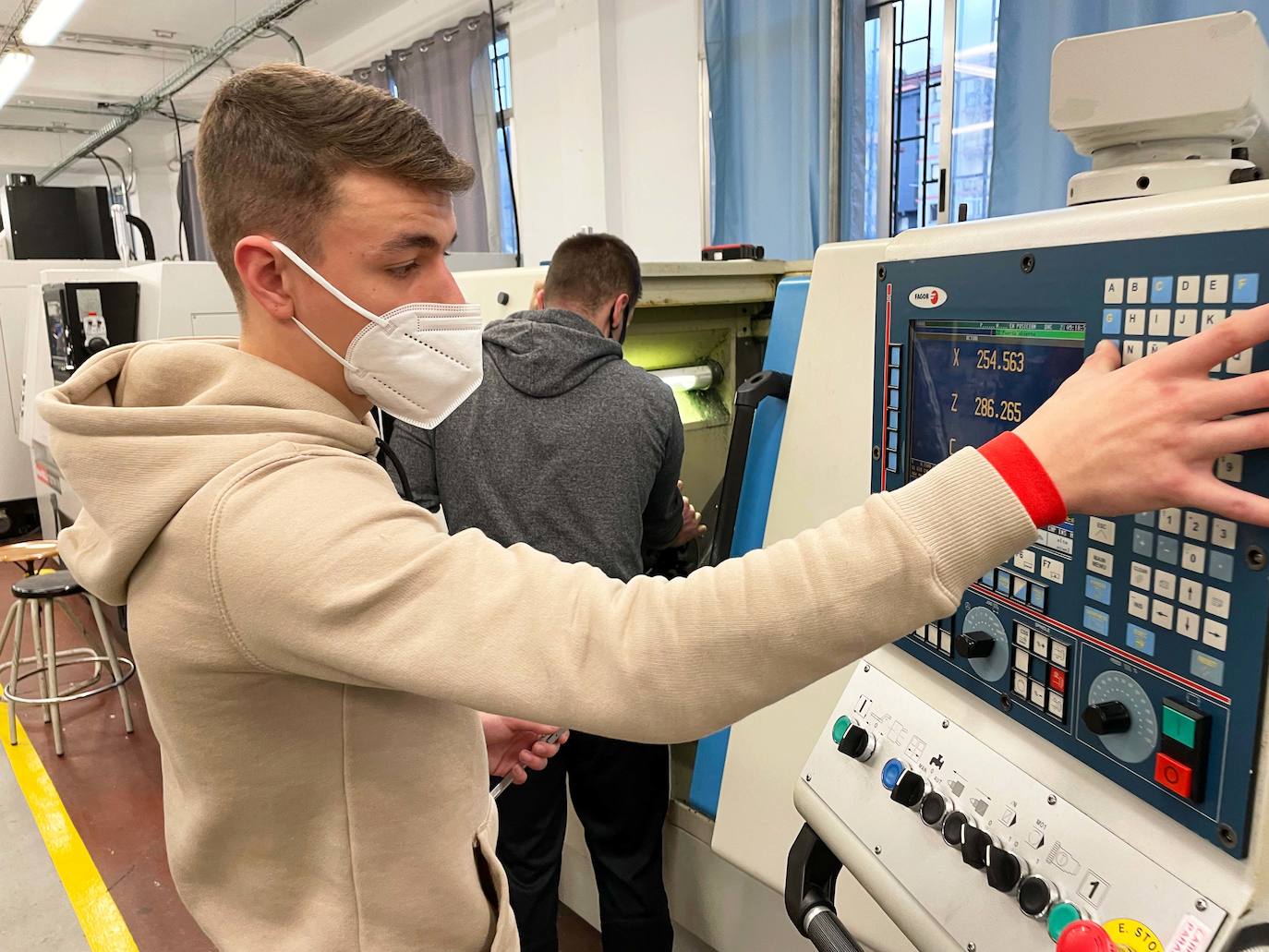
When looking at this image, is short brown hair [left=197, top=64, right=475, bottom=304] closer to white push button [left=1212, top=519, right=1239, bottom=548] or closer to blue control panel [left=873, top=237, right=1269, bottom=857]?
blue control panel [left=873, top=237, right=1269, bottom=857]

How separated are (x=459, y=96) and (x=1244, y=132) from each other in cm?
512

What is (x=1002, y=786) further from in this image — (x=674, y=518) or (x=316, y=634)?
(x=674, y=518)

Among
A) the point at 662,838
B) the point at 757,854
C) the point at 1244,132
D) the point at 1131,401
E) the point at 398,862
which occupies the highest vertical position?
the point at 1244,132

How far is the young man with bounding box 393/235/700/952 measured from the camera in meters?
1.66

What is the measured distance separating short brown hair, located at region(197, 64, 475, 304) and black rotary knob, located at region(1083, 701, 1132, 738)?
28.5 inches

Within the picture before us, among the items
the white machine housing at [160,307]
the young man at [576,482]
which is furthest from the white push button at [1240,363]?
the white machine housing at [160,307]

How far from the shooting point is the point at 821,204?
3.43 m

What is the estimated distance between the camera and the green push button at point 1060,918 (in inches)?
27.6

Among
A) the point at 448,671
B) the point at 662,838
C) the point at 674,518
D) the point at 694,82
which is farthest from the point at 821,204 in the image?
the point at 448,671

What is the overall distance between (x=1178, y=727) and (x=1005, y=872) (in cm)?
19

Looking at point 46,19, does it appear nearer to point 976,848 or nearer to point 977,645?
point 977,645

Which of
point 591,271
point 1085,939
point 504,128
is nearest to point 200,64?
point 504,128

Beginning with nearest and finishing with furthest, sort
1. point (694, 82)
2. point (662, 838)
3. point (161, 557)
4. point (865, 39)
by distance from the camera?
point (161, 557) → point (662, 838) → point (865, 39) → point (694, 82)

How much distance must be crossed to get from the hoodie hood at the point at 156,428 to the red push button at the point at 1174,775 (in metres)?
0.73
